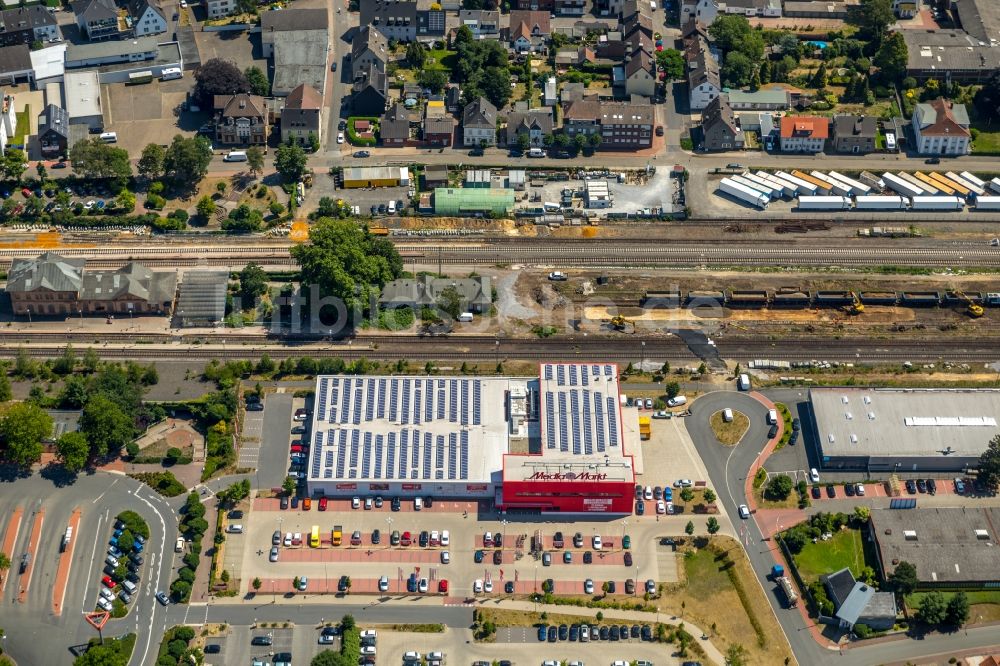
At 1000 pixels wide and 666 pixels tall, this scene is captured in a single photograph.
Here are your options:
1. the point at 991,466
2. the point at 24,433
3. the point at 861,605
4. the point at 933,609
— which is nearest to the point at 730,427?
the point at 861,605

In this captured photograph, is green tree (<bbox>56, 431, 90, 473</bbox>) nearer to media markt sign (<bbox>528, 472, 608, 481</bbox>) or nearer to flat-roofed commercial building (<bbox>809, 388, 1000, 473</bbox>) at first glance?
media markt sign (<bbox>528, 472, 608, 481</bbox>)

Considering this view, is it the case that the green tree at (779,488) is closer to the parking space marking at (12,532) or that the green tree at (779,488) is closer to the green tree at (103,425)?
the green tree at (103,425)

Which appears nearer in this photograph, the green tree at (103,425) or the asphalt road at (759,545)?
the asphalt road at (759,545)

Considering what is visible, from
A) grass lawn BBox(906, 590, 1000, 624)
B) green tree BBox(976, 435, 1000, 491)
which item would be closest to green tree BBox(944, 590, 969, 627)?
grass lawn BBox(906, 590, 1000, 624)

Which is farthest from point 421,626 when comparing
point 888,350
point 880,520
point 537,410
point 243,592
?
point 888,350

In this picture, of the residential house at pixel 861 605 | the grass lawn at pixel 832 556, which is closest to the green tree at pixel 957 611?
the residential house at pixel 861 605

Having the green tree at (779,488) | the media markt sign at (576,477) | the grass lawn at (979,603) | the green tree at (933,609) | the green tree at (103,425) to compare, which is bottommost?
the grass lawn at (979,603)
